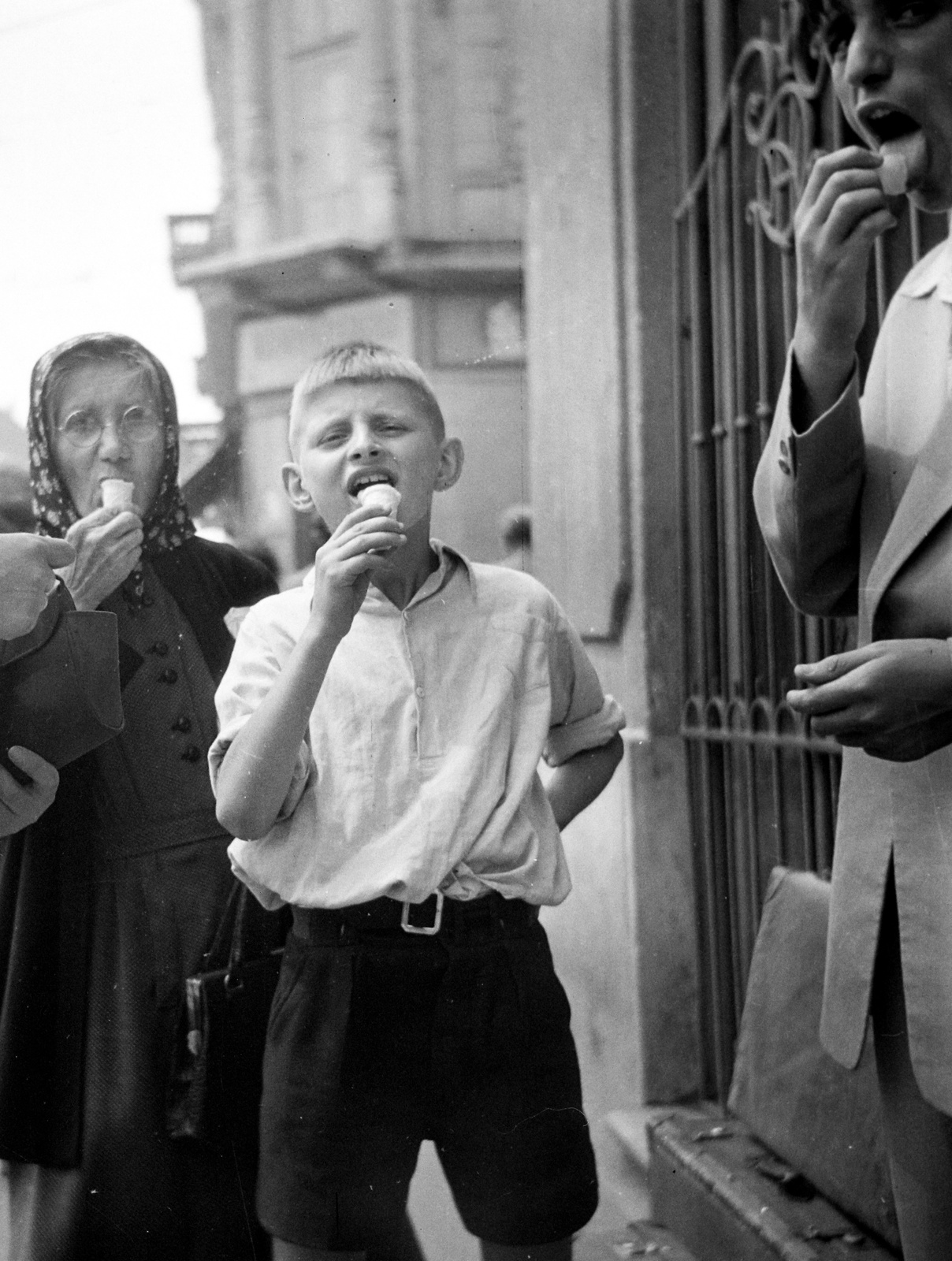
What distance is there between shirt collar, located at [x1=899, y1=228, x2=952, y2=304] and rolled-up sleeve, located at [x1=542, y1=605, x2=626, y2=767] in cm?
47

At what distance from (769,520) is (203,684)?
23.1 inches

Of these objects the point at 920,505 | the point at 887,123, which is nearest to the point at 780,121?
the point at 887,123

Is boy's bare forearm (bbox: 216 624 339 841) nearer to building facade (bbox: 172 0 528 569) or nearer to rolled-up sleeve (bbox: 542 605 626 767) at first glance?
building facade (bbox: 172 0 528 569)

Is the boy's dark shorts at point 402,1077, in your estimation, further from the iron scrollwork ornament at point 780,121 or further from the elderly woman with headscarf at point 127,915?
the iron scrollwork ornament at point 780,121

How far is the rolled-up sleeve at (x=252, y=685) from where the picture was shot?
133 centimetres

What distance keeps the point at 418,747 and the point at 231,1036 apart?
0.35 m

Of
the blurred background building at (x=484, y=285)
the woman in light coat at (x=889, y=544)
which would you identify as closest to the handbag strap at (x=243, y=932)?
the blurred background building at (x=484, y=285)

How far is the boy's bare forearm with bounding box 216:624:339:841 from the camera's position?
1298 millimetres

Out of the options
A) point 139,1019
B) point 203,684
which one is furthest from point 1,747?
point 139,1019

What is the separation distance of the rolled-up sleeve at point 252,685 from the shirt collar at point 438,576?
0.06 m

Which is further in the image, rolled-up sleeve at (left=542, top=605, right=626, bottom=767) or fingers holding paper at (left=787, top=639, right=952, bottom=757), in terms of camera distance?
rolled-up sleeve at (left=542, top=605, right=626, bottom=767)

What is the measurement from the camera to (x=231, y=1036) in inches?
54.8

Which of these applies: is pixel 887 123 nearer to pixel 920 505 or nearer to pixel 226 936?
pixel 920 505

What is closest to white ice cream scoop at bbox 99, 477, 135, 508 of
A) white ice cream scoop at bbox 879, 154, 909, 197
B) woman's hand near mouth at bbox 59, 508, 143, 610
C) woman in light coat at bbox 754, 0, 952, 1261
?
woman's hand near mouth at bbox 59, 508, 143, 610
